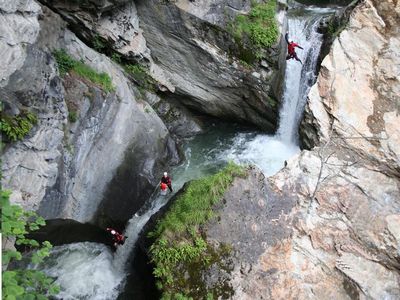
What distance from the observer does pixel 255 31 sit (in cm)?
1391

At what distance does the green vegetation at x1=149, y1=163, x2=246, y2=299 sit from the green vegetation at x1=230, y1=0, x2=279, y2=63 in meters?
5.43

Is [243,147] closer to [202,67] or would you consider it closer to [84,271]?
[202,67]

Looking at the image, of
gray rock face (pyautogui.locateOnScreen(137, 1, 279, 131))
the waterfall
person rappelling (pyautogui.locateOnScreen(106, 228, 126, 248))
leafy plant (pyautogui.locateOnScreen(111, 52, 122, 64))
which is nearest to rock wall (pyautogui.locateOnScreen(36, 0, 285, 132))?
gray rock face (pyautogui.locateOnScreen(137, 1, 279, 131))

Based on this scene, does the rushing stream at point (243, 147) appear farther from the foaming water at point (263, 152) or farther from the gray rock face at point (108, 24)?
the gray rock face at point (108, 24)

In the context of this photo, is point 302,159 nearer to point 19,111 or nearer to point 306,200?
point 306,200

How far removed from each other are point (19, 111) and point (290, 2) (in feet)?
42.0

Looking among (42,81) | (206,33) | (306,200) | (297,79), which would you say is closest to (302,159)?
(306,200)

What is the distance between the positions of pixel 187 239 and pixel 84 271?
11.5ft

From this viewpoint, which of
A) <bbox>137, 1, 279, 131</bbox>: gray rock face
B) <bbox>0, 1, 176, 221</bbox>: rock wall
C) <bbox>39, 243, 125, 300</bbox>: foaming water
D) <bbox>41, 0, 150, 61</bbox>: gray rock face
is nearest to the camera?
<bbox>0, 1, 176, 221</bbox>: rock wall

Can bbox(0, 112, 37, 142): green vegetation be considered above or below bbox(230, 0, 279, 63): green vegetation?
below

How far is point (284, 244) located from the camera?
9.80 m

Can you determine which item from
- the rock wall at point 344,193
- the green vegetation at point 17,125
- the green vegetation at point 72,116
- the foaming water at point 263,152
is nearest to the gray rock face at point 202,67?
the foaming water at point 263,152

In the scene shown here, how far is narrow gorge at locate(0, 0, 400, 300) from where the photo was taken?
924cm

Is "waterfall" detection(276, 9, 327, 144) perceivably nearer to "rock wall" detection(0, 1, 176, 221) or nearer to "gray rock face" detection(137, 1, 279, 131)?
"gray rock face" detection(137, 1, 279, 131)
